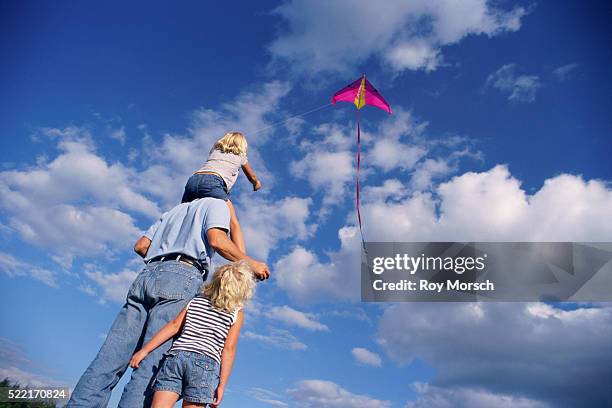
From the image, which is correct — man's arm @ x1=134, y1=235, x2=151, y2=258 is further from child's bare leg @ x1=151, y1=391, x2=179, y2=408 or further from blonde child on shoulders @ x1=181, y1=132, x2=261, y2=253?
child's bare leg @ x1=151, y1=391, x2=179, y2=408

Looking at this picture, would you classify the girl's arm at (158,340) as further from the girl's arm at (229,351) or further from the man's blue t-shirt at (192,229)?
the girl's arm at (229,351)

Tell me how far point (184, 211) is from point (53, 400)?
3.18 meters

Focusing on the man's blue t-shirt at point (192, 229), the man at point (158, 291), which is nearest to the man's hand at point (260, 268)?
the man at point (158, 291)

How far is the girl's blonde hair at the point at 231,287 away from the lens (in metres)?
2.99

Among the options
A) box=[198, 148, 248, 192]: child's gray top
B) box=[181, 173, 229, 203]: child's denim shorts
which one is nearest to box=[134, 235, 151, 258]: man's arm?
box=[181, 173, 229, 203]: child's denim shorts

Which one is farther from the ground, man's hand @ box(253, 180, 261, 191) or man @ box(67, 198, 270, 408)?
Answer: man's hand @ box(253, 180, 261, 191)

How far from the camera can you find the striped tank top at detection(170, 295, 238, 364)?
284 centimetres

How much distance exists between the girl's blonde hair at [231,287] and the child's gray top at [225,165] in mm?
591

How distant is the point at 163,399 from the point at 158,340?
392 mm

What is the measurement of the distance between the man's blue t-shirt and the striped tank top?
1.05ft

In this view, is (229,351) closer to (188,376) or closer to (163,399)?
(188,376)

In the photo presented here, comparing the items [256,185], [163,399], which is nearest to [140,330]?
[163,399]

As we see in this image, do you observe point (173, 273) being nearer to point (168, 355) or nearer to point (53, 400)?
point (168, 355)

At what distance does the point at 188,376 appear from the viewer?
2.76 m
